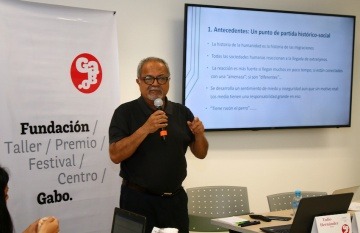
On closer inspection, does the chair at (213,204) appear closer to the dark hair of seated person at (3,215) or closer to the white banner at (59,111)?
the white banner at (59,111)

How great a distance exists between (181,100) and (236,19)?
2.87 feet

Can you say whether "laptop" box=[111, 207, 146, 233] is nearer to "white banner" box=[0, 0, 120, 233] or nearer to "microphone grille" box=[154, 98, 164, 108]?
"microphone grille" box=[154, 98, 164, 108]

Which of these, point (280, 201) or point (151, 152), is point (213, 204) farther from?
point (151, 152)

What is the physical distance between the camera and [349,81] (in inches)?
190

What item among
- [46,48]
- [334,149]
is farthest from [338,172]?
[46,48]

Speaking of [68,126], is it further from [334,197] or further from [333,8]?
[333,8]

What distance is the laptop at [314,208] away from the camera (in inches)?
95.4

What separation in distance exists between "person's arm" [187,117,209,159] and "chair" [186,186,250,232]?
572 mm

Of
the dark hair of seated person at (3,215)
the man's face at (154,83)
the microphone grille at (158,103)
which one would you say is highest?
the man's face at (154,83)

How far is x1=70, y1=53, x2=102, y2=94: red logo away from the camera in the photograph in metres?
3.65

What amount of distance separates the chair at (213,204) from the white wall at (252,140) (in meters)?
0.60

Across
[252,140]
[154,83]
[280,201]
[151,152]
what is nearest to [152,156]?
[151,152]

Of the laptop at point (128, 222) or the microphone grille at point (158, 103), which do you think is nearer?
the laptop at point (128, 222)

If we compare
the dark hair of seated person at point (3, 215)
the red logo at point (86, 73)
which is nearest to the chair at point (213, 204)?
the red logo at point (86, 73)
